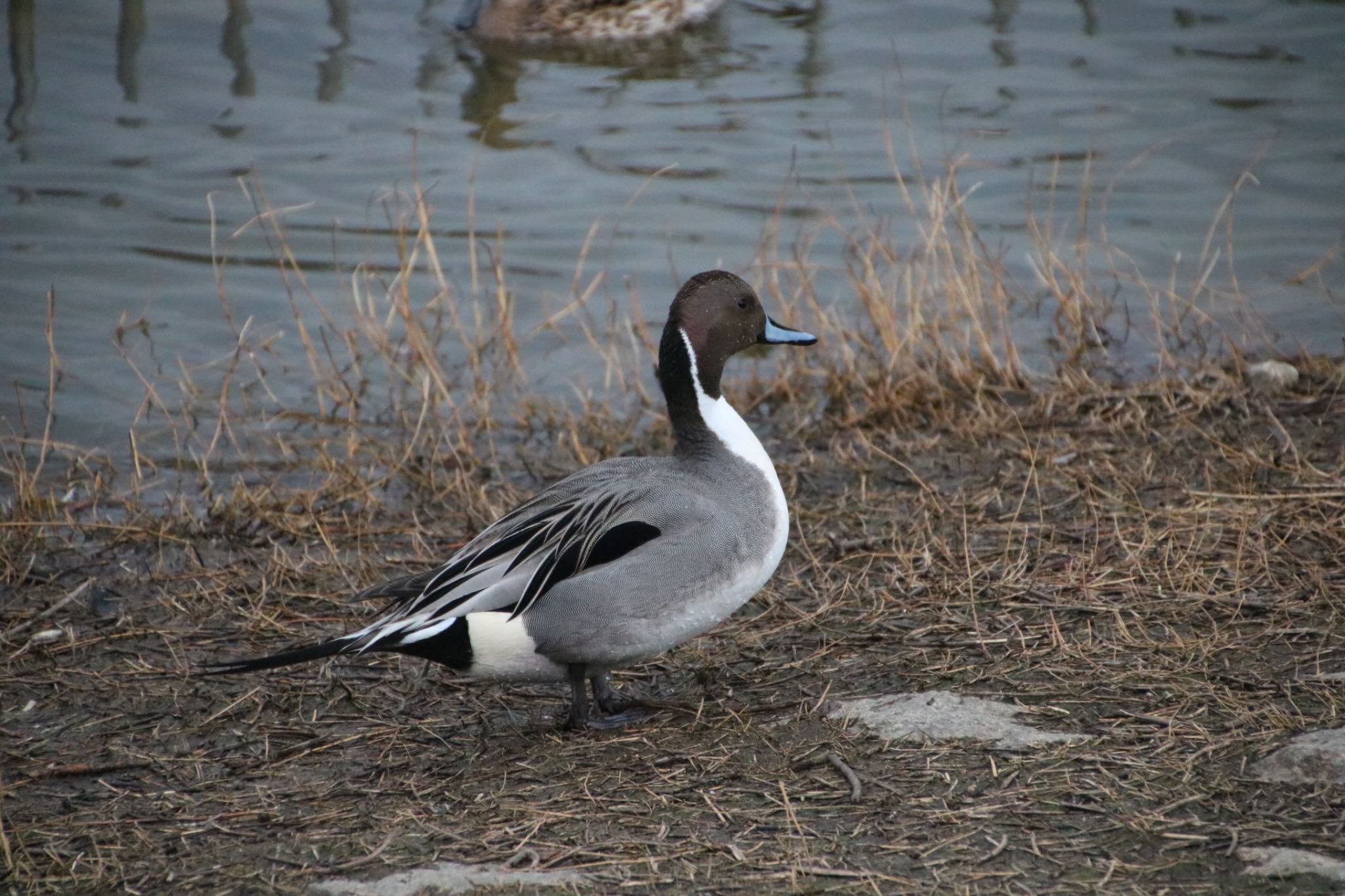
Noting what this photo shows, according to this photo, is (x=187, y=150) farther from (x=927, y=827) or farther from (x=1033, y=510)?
(x=927, y=827)

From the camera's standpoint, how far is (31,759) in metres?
3.14

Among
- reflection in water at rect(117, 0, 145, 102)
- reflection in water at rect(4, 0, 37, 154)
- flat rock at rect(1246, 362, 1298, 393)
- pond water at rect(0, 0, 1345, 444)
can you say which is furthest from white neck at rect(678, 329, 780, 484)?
reflection in water at rect(117, 0, 145, 102)

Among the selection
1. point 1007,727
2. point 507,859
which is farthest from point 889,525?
point 507,859

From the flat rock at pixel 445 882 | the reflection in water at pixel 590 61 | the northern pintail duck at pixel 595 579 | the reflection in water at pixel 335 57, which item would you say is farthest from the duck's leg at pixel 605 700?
the reflection in water at pixel 335 57

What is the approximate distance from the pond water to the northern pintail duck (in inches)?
125

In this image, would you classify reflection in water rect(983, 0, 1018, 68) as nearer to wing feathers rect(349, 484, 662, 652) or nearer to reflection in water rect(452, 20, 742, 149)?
reflection in water rect(452, 20, 742, 149)

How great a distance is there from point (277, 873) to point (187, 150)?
697 cm

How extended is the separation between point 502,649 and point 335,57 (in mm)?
7661

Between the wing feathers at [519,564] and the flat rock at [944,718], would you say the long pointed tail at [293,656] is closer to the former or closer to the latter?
the wing feathers at [519,564]

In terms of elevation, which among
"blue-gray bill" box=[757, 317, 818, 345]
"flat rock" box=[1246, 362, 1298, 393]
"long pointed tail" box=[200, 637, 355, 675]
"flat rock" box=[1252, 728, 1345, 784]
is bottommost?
"flat rock" box=[1246, 362, 1298, 393]

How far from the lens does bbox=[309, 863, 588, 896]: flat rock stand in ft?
7.98

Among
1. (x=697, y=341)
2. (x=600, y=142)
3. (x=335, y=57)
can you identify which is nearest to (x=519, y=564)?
(x=697, y=341)

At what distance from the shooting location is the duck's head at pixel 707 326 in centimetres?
352

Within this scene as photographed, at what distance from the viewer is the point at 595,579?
3141 millimetres
